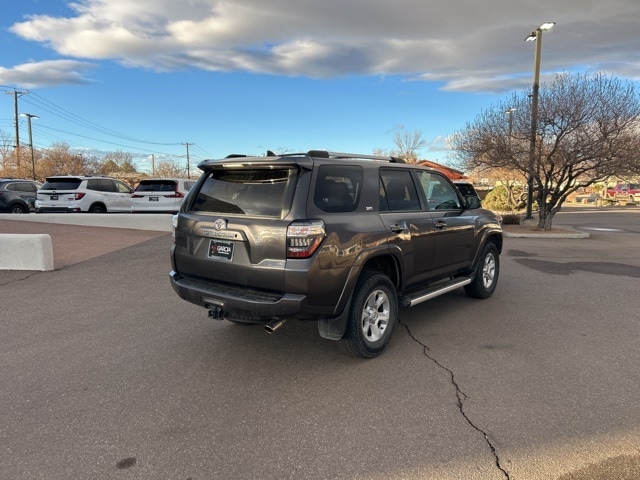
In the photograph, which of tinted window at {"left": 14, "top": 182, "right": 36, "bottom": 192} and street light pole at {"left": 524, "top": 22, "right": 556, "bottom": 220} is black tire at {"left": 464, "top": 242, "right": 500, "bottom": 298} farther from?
tinted window at {"left": 14, "top": 182, "right": 36, "bottom": 192}

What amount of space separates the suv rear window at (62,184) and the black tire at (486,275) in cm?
1485

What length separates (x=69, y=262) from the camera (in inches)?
358

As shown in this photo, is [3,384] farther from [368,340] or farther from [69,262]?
[69,262]

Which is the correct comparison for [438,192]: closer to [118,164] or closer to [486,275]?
[486,275]

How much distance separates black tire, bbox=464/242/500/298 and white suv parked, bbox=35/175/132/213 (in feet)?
47.6

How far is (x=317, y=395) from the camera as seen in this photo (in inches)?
137

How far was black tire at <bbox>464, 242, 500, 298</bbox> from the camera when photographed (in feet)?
19.9

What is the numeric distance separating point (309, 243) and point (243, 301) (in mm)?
739

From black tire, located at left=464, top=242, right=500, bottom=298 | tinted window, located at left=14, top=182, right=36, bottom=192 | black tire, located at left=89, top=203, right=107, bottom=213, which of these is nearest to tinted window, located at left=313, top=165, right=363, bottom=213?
black tire, located at left=464, top=242, right=500, bottom=298

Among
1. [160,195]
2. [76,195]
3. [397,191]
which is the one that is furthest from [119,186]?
[397,191]

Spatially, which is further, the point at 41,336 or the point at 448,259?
the point at 448,259

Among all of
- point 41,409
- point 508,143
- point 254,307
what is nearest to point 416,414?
point 254,307

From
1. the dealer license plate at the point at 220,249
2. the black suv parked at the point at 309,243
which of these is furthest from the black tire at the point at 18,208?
the dealer license plate at the point at 220,249

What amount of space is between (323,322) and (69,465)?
2063mm
